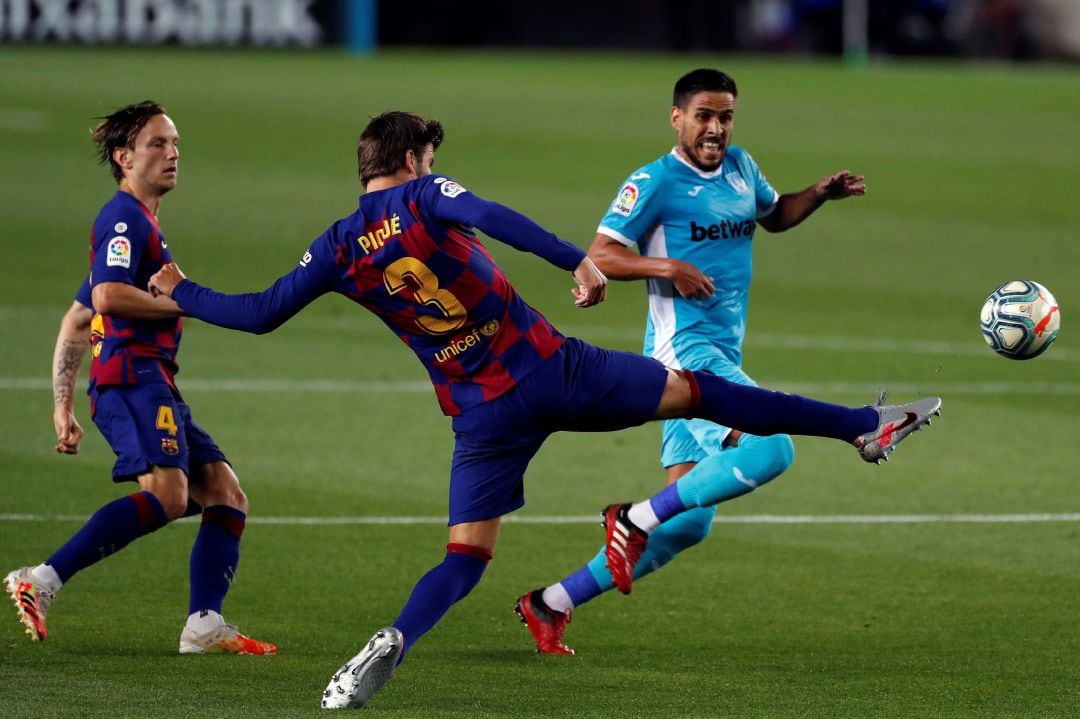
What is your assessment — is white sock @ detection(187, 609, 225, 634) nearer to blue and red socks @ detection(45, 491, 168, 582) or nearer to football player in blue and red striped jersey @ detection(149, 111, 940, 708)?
blue and red socks @ detection(45, 491, 168, 582)

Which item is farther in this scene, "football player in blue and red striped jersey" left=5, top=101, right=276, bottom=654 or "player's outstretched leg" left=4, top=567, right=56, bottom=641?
"football player in blue and red striped jersey" left=5, top=101, right=276, bottom=654

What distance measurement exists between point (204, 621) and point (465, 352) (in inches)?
64.3

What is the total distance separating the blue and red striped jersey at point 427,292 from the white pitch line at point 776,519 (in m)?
3.29

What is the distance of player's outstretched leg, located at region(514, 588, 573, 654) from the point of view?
24.6 ft

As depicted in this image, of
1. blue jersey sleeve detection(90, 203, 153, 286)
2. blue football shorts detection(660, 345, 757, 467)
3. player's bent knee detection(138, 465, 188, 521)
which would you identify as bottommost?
player's bent knee detection(138, 465, 188, 521)

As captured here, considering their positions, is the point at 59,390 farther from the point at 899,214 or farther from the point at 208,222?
the point at 899,214

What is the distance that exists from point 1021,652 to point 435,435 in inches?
211

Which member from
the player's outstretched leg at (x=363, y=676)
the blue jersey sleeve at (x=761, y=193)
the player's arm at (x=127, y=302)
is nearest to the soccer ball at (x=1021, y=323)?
the blue jersey sleeve at (x=761, y=193)

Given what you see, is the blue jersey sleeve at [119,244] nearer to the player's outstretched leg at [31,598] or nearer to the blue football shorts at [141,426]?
the blue football shorts at [141,426]

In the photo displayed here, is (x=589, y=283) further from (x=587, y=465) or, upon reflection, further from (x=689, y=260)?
(x=587, y=465)

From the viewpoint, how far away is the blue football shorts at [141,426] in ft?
23.5

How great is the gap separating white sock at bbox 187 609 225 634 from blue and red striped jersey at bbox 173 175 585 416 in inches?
53.3

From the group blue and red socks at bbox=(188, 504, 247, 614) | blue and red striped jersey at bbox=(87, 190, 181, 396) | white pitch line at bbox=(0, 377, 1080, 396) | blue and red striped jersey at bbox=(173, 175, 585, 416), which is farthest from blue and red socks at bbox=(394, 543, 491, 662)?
white pitch line at bbox=(0, 377, 1080, 396)

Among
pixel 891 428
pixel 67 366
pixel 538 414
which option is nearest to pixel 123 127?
pixel 67 366
